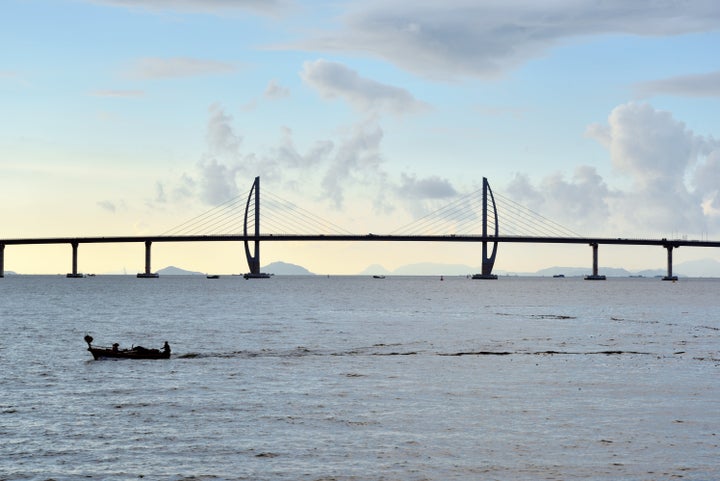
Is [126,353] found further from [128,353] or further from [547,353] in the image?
[547,353]

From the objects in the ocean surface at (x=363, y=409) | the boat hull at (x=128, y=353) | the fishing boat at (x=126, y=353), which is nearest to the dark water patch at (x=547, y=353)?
the ocean surface at (x=363, y=409)

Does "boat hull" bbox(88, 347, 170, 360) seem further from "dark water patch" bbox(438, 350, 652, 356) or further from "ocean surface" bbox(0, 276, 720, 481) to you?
"dark water patch" bbox(438, 350, 652, 356)

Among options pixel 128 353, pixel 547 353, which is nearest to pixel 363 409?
pixel 128 353

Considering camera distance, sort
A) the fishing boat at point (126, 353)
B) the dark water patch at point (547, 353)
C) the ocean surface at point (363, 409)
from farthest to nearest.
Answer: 1. the dark water patch at point (547, 353)
2. the fishing boat at point (126, 353)
3. the ocean surface at point (363, 409)

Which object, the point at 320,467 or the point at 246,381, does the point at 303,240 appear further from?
the point at 320,467

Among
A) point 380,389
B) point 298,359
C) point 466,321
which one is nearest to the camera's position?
point 380,389

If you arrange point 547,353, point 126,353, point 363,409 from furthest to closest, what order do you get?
point 547,353
point 126,353
point 363,409

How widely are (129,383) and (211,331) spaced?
29.4 metres

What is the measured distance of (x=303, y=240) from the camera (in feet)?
625

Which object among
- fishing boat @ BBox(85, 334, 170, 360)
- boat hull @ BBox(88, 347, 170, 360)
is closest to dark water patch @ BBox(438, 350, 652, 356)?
fishing boat @ BBox(85, 334, 170, 360)

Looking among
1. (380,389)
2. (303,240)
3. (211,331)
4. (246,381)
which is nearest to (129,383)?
(246,381)

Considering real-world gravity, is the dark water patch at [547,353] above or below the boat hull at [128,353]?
below

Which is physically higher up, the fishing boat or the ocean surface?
the fishing boat

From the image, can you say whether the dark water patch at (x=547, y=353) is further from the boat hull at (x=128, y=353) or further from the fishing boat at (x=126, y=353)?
the boat hull at (x=128, y=353)
